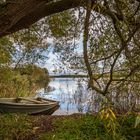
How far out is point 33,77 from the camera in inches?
619

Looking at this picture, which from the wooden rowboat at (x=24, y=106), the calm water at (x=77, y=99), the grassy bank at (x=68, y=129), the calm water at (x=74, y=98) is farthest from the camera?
the calm water at (x=74, y=98)

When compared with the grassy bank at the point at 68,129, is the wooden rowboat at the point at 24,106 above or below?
above

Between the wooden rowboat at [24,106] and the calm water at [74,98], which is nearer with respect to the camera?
the wooden rowboat at [24,106]

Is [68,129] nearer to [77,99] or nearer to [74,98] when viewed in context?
[77,99]

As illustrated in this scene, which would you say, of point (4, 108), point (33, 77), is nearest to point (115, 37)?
point (4, 108)

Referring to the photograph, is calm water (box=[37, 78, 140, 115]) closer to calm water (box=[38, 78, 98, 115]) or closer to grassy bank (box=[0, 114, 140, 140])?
calm water (box=[38, 78, 98, 115])

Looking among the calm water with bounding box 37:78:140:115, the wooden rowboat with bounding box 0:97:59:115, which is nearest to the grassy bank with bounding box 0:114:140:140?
the calm water with bounding box 37:78:140:115

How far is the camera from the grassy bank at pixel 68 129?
5.99 m

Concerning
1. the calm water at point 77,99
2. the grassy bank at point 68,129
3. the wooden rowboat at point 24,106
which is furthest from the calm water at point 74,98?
the grassy bank at point 68,129

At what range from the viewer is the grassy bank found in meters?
5.99

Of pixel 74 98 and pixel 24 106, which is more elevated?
pixel 74 98

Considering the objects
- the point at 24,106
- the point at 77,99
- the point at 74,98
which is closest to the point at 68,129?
the point at 24,106

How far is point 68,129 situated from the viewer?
22.4 feet

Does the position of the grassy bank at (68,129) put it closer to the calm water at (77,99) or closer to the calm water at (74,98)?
the calm water at (77,99)
